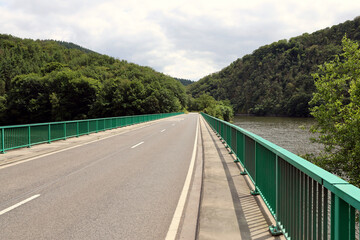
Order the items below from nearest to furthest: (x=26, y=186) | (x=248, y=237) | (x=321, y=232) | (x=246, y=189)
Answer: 1. (x=321, y=232)
2. (x=248, y=237)
3. (x=246, y=189)
4. (x=26, y=186)

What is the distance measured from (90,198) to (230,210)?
2.99 m

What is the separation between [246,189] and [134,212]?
2697 millimetres

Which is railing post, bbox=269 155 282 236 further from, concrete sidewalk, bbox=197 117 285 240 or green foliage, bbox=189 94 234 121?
green foliage, bbox=189 94 234 121

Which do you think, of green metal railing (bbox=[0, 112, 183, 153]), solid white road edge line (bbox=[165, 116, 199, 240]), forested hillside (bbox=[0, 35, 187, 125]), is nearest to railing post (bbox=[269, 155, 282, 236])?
solid white road edge line (bbox=[165, 116, 199, 240])

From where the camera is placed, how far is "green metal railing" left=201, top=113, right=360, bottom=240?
1.85 m

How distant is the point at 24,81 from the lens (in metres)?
83.7

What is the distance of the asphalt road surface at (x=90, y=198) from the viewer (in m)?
4.02

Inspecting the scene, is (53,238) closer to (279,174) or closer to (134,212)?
(134,212)

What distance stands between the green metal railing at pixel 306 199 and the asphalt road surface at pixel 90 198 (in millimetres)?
1797

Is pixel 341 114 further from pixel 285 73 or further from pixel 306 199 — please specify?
pixel 285 73

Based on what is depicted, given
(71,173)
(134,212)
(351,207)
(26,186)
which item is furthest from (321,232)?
(71,173)

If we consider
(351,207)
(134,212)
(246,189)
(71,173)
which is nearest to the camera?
(351,207)

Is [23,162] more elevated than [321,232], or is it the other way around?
[321,232]

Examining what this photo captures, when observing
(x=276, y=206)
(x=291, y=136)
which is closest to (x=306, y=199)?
(x=276, y=206)
